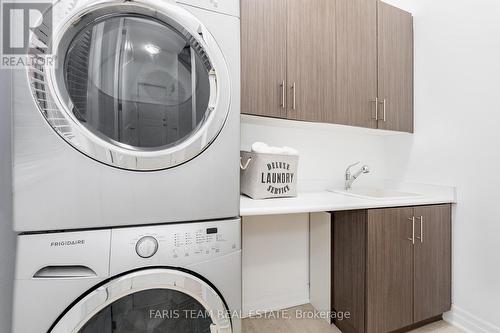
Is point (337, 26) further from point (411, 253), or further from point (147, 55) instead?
point (411, 253)

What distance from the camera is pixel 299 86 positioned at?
128 cm

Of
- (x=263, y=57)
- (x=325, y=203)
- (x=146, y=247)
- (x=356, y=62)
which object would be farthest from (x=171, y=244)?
(x=356, y=62)

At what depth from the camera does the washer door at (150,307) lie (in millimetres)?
649

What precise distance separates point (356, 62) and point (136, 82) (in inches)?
53.2

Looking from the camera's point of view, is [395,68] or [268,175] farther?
[395,68]

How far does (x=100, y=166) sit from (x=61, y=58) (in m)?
0.34

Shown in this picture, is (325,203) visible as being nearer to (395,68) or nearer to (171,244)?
(171,244)

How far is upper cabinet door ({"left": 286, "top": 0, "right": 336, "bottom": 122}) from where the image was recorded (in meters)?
1.26

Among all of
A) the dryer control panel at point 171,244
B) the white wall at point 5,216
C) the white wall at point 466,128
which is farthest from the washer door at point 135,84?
the white wall at point 466,128

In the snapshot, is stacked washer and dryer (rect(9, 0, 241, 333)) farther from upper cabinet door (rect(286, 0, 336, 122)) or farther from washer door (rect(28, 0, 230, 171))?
upper cabinet door (rect(286, 0, 336, 122))

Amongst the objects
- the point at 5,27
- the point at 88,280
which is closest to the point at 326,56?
the point at 5,27

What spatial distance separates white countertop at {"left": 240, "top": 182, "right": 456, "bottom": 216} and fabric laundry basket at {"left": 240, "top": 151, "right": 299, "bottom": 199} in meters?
0.06

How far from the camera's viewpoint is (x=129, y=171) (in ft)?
2.30

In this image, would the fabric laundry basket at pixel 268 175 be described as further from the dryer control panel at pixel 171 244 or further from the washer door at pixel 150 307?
the washer door at pixel 150 307
